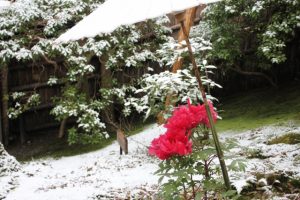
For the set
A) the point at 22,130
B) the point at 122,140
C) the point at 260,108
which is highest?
the point at 260,108

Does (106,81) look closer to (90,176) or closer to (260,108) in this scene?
(90,176)

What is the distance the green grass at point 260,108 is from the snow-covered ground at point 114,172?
496 millimetres

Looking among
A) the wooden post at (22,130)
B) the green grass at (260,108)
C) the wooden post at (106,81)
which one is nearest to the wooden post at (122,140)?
the wooden post at (106,81)

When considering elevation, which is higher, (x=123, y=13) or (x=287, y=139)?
(x=123, y=13)

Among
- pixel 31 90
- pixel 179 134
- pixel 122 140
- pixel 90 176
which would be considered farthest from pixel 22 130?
pixel 179 134

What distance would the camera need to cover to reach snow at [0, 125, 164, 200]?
4883 mm

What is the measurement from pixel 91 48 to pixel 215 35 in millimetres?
2306

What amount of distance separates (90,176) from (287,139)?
2776mm

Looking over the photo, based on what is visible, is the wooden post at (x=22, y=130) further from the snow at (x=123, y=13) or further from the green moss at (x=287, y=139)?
the snow at (x=123, y=13)

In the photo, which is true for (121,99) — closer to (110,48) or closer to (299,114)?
(110,48)

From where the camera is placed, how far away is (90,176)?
5.76 metres

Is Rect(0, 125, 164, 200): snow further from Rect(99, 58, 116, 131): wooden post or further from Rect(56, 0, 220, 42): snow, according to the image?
Rect(56, 0, 220, 42): snow

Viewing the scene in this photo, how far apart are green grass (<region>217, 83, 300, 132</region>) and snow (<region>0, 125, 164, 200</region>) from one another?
1.66m

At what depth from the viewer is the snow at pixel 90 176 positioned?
16.0 feet
